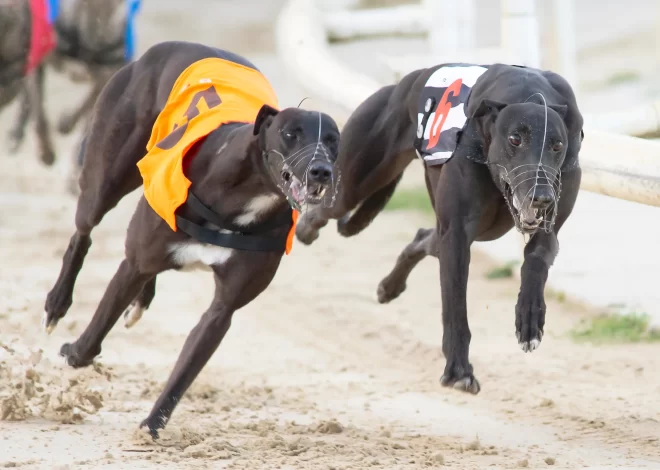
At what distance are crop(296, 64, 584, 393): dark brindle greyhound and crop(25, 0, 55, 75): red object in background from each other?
4.58 m

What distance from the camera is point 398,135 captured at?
4.27 meters

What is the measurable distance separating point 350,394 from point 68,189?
418cm

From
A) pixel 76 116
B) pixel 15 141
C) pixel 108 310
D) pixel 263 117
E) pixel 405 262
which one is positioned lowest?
pixel 15 141

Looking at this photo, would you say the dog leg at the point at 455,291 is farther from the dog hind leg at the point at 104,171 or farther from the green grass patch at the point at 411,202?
the green grass patch at the point at 411,202

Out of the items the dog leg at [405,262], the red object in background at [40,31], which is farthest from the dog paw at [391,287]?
the red object in background at [40,31]

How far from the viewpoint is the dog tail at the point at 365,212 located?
4805 millimetres

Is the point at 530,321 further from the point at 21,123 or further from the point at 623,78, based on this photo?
the point at 623,78

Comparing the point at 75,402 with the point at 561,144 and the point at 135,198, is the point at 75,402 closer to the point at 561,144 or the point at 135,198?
the point at 561,144

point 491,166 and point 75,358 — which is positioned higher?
point 491,166

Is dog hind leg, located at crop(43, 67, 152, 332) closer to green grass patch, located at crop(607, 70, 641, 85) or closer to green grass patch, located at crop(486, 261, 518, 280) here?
green grass patch, located at crop(486, 261, 518, 280)

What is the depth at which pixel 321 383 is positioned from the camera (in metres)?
4.91

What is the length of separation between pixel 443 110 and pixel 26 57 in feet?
17.0

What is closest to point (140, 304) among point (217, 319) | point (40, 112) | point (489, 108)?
point (217, 319)

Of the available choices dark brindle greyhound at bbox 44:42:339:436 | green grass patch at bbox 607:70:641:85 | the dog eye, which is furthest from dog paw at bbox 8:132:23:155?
the dog eye
